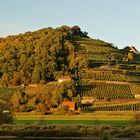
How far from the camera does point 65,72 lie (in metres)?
109

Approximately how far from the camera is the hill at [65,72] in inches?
3413

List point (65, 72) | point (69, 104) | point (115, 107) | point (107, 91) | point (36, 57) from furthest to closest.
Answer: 1. point (36, 57)
2. point (65, 72)
3. point (107, 91)
4. point (69, 104)
5. point (115, 107)

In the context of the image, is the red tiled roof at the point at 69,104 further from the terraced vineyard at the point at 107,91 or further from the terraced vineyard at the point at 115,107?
the terraced vineyard at the point at 107,91

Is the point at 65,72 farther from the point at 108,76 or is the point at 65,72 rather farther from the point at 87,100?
the point at 87,100

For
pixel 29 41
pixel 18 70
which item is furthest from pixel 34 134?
pixel 29 41

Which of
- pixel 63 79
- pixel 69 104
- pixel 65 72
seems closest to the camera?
pixel 69 104

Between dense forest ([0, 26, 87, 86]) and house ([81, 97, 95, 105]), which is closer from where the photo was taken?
house ([81, 97, 95, 105])

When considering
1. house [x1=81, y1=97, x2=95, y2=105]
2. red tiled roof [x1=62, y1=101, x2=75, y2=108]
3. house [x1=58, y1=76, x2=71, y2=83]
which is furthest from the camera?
house [x1=58, y1=76, x2=71, y2=83]

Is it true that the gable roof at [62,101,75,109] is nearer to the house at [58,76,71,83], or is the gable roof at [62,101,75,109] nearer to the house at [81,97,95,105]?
the house at [81,97,95,105]

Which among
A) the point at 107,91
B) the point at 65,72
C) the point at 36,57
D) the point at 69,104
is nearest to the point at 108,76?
the point at 107,91

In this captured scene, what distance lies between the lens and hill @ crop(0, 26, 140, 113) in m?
86.7

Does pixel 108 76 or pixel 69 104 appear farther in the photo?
pixel 108 76

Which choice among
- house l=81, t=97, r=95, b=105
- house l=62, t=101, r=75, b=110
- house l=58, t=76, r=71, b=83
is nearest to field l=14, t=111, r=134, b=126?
house l=62, t=101, r=75, b=110

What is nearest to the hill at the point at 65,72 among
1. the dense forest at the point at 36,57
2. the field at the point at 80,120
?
the dense forest at the point at 36,57
